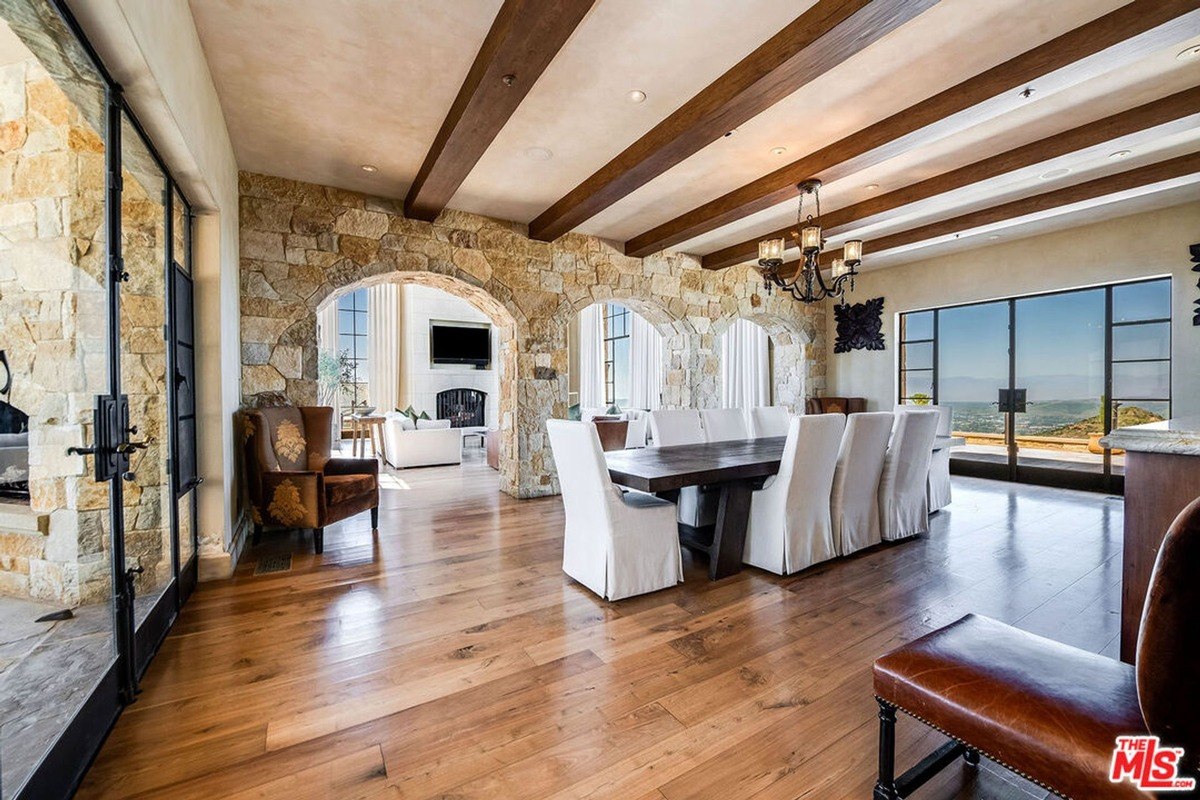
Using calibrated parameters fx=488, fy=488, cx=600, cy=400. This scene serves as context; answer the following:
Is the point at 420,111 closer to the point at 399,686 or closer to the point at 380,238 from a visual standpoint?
the point at 380,238

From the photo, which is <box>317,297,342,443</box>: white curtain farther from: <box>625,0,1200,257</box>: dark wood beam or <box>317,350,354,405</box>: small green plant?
<box>625,0,1200,257</box>: dark wood beam

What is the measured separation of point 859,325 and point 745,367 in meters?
1.99

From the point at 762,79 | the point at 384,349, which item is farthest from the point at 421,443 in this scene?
the point at 762,79

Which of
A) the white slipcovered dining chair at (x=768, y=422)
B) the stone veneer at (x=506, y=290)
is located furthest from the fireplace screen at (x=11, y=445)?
the white slipcovered dining chair at (x=768, y=422)

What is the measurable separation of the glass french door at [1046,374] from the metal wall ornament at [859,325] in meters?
0.35

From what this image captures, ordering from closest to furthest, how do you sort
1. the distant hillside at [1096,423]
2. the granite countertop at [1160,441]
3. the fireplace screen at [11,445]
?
the fireplace screen at [11,445] < the granite countertop at [1160,441] < the distant hillside at [1096,423]

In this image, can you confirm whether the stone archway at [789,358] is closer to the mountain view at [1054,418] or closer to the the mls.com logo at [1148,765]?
the mountain view at [1054,418]

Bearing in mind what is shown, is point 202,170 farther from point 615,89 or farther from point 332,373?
point 332,373

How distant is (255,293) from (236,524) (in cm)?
178

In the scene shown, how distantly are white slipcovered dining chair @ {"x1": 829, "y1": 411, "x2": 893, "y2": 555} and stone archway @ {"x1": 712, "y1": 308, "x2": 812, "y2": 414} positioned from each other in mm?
3934

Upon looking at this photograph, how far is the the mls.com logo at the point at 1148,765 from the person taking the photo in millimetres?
834

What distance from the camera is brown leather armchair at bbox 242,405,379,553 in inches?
130

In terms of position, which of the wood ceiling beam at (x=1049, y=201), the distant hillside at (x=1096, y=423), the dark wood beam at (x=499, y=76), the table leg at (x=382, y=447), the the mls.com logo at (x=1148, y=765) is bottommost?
the table leg at (x=382, y=447)

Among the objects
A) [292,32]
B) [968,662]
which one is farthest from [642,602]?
[292,32]
